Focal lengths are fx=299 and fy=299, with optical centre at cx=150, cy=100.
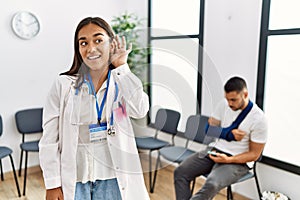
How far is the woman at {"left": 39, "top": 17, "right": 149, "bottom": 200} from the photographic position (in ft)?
3.55

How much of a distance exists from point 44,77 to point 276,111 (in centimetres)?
239

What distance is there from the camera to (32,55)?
3.18 metres

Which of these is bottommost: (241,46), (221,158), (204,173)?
(204,173)

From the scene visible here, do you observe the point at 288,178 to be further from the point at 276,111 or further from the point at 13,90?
the point at 13,90

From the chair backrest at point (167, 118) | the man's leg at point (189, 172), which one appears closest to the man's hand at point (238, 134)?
the man's leg at point (189, 172)

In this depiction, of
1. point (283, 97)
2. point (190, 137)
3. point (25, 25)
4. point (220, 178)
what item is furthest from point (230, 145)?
point (25, 25)

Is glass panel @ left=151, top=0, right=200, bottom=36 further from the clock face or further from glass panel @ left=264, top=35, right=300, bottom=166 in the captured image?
the clock face

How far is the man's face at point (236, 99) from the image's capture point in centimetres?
209

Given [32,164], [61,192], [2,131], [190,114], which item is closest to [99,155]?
[61,192]

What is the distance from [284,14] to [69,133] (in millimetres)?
1944

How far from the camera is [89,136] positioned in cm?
112

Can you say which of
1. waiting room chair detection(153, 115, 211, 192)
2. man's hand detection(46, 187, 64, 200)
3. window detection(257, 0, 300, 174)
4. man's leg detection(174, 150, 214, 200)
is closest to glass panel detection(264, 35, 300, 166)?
window detection(257, 0, 300, 174)

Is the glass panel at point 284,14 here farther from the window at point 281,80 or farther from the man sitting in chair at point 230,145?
the man sitting in chair at point 230,145

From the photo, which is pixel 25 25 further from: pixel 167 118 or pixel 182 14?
pixel 167 118
